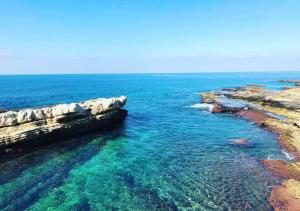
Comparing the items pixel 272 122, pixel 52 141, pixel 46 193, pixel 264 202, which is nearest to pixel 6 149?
pixel 52 141

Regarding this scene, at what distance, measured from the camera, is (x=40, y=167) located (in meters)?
28.7

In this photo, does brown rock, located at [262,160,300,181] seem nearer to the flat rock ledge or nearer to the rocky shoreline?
the rocky shoreline

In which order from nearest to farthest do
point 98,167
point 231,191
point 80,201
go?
point 80,201, point 231,191, point 98,167

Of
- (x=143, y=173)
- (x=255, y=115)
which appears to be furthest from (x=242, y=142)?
(x=255, y=115)

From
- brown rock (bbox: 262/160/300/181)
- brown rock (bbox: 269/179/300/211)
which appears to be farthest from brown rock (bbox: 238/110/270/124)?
brown rock (bbox: 269/179/300/211)

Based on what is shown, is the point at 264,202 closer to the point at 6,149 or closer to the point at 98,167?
the point at 98,167

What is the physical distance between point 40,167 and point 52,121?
10289 mm

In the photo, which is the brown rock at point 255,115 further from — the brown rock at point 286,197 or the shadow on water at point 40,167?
the shadow on water at point 40,167

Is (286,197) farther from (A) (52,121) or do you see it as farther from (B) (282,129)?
(A) (52,121)

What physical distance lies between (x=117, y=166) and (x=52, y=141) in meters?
13.9

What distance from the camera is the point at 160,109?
69188 millimetres

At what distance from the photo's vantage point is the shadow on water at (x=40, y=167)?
2250 cm

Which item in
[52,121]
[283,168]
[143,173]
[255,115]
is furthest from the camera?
[255,115]

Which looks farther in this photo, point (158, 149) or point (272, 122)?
point (272, 122)
